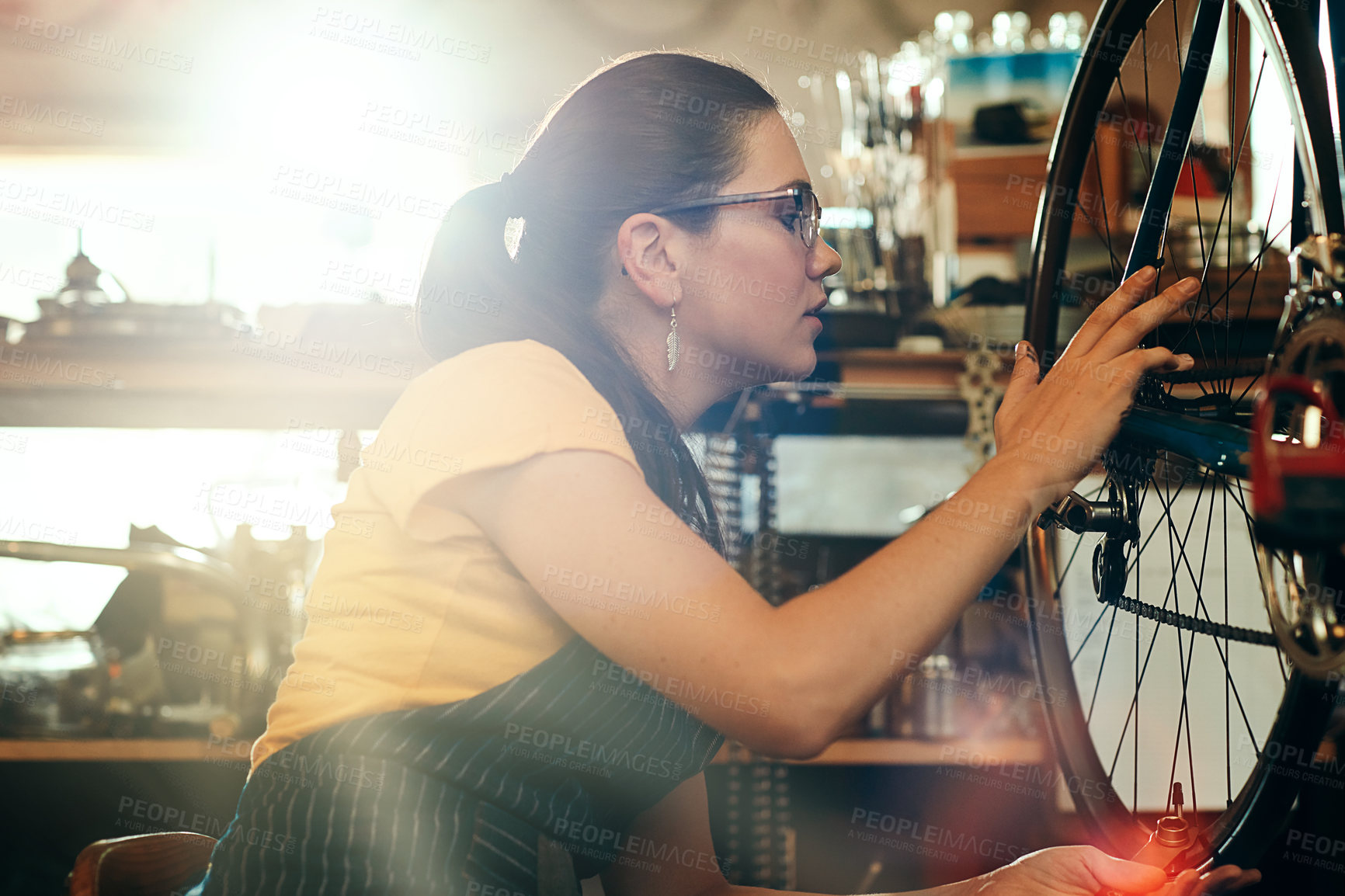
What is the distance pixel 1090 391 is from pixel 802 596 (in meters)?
0.22

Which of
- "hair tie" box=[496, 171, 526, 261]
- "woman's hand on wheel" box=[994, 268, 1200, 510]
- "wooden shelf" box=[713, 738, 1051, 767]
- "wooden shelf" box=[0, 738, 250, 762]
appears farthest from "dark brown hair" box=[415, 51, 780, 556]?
"wooden shelf" box=[0, 738, 250, 762]

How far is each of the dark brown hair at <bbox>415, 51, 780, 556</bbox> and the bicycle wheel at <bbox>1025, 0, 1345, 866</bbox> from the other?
0.33 meters

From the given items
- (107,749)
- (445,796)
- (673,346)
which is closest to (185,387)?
(107,749)

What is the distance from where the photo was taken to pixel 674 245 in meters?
0.85

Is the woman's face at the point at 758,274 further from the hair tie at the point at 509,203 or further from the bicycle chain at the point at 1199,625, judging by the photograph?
the bicycle chain at the point at 1199,625

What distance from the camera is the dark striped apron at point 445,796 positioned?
0.67m

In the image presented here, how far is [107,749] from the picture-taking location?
5.35 feet

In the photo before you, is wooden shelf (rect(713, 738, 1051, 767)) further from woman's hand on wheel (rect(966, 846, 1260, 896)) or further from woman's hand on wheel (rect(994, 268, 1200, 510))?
woman's hand on wheel (rect(994, 268, 1200, 510))

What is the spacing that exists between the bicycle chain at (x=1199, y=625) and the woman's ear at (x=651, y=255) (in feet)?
1.42

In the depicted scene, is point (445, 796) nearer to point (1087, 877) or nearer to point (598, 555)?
point (598, 555)

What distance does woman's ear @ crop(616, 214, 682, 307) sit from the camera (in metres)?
0.84

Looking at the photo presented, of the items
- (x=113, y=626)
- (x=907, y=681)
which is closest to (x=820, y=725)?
(x=907, y=681)

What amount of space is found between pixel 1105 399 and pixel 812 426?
0.97 meters

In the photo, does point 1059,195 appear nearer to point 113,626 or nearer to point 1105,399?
point 1105,399
